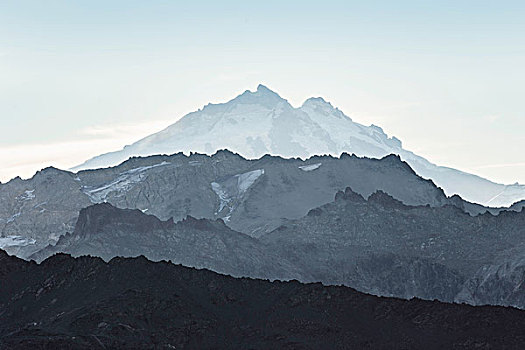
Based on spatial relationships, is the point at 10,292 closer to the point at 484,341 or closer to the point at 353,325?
the point at 353,325

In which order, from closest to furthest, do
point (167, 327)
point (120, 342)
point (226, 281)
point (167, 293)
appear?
1. point (120, 342)
2. point (167, 327)
3. point (167, 293)
4. point (226, 281)

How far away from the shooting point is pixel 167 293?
151875 millimetres

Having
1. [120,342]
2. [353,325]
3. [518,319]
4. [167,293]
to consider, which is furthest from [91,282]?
[518,319]

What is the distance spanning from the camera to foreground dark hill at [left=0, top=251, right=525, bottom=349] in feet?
445

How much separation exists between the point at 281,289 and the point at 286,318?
425 inches

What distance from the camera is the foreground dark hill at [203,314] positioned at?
136 meters

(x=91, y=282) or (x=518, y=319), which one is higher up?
(x=91, y=282)

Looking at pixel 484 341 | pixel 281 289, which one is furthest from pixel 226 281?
pixel 484 341

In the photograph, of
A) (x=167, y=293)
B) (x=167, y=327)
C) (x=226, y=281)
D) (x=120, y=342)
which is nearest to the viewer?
(x=120, y=342)

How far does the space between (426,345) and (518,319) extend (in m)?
12.8

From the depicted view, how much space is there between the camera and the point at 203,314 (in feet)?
488

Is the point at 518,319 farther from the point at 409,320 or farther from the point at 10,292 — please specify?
the point at 10,292

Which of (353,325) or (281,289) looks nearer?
(353,325)

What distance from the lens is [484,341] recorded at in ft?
438
